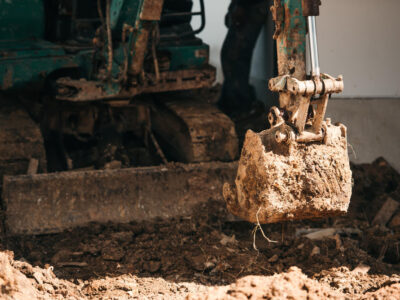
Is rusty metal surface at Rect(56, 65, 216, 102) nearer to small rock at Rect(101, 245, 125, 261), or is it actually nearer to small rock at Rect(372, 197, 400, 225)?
small rock at Rect(101, 245, 125, 261)

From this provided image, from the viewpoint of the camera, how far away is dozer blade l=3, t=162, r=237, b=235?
4.42 metres

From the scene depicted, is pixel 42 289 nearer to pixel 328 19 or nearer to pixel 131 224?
pixel 131 224

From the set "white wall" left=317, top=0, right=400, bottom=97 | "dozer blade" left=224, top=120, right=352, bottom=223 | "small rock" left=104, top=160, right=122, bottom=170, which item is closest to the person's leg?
"white wall" left=317, top=0, right=400, bottom=97

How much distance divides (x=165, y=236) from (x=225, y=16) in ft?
11.8

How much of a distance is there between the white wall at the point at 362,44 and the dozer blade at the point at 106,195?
4.99 feet

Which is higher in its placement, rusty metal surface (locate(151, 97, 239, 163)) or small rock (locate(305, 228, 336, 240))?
rusty metal surface (locate(151, 97, 239, 163))

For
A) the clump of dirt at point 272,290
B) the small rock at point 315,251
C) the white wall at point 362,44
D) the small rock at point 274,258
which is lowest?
the small rock at point 274,258

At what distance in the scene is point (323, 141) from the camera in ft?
10.8

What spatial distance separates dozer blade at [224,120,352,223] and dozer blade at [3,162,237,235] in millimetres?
1358

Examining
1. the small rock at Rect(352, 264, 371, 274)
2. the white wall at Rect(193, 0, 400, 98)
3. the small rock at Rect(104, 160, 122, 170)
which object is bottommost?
the small rock at Rect(352, 264, 371, 274)

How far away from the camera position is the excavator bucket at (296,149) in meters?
3.21

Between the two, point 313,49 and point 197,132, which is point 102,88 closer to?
point 197,132

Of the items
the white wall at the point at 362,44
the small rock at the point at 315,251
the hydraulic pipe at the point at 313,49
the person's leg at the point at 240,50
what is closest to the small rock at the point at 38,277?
the small rock at the point at 315,251

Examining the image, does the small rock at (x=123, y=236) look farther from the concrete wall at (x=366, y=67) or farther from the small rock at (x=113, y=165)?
the concrete wall at (x=366, y=67)
